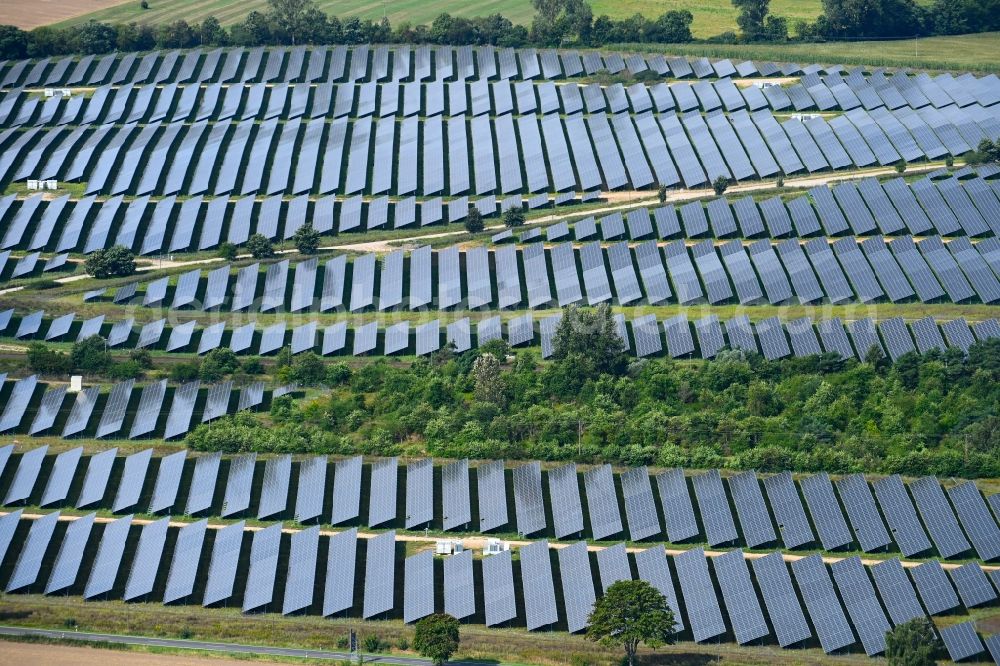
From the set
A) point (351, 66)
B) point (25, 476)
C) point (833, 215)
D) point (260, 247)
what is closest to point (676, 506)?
point (25, 476)

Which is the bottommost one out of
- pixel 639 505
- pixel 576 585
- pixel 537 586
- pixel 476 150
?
pixel 576 585

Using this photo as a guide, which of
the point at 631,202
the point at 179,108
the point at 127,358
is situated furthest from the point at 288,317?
the point at 179,108

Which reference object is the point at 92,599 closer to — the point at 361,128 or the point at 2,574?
the point at 2,574

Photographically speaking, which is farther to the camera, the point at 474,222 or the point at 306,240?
the point at 474,222

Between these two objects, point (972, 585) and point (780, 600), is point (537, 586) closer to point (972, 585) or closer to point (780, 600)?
point (780, 600)

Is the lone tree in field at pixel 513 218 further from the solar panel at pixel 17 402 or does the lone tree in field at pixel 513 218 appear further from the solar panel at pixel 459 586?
the solar panel at pixel 459 586

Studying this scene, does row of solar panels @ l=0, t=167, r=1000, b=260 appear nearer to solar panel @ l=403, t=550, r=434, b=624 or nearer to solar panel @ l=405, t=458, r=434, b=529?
solar panel @ l=405, t=458, r=434, b=529

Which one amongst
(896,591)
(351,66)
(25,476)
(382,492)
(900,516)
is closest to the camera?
(896,591)

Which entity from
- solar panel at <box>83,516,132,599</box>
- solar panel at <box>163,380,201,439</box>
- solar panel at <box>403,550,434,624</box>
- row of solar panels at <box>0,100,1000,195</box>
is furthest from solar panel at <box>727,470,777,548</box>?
row of solar panels at <box>0,100,1000,195</box>
